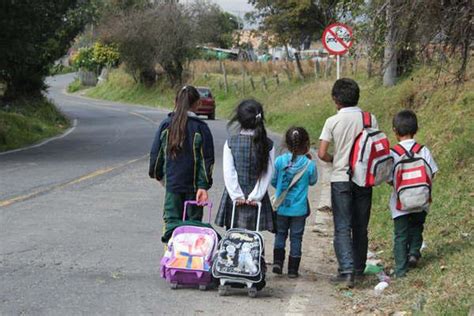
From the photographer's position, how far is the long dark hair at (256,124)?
680 cm

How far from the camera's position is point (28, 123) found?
28.0m

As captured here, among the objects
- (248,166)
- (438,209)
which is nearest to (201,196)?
(248,166)

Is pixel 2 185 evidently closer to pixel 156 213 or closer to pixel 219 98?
pixel 156 213

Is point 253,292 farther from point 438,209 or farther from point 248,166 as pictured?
point 438,209

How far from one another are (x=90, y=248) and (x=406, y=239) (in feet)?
10.8

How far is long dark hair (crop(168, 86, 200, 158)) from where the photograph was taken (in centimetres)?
697

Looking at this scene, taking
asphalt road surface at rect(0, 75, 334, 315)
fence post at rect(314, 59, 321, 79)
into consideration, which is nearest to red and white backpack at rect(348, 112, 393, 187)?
asphalt road surface at rect(0, 75, 334, 315)

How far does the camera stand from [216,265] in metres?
6.51

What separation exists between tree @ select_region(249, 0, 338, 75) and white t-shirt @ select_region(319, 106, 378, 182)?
94.5ft

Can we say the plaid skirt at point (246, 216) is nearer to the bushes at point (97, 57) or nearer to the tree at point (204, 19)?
the tree at point (204, 19)

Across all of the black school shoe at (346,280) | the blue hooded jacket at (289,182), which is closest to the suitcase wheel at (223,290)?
the blue hooded jacket at (289,182)

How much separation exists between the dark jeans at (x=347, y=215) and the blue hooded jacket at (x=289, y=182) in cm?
27

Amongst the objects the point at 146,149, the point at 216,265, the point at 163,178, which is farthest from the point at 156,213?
the point at 146,149

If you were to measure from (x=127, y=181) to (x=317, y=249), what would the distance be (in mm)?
6178
